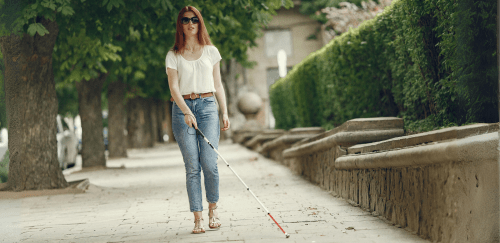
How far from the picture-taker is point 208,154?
17.1 ft

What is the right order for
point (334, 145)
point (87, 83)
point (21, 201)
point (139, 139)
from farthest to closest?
point (139, 139) → point (87, 83) → point (21, 201) → point (334, 145)

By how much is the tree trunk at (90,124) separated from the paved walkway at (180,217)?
5602 millimetres

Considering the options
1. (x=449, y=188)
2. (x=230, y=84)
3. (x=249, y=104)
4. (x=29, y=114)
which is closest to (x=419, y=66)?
(x=449, y=188)

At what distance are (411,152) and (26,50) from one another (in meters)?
6.99

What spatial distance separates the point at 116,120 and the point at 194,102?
15.4m

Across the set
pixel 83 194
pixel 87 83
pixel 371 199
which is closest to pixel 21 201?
pixel 83 194

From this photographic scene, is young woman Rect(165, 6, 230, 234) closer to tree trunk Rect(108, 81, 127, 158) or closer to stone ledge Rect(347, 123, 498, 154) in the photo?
stone ledge Rect(347, 123, 498, 154)

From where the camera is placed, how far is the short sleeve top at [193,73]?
17.0ft

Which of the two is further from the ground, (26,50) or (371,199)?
(26,50)

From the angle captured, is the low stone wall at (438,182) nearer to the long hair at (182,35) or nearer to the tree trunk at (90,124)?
the long hair at (182,35)

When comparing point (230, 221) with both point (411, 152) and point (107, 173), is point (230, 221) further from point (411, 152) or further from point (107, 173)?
point (107, 173)

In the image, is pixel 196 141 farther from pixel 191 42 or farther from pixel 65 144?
pixel 65 144

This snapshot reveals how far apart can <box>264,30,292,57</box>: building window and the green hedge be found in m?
28.1

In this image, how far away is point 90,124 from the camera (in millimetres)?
15469
